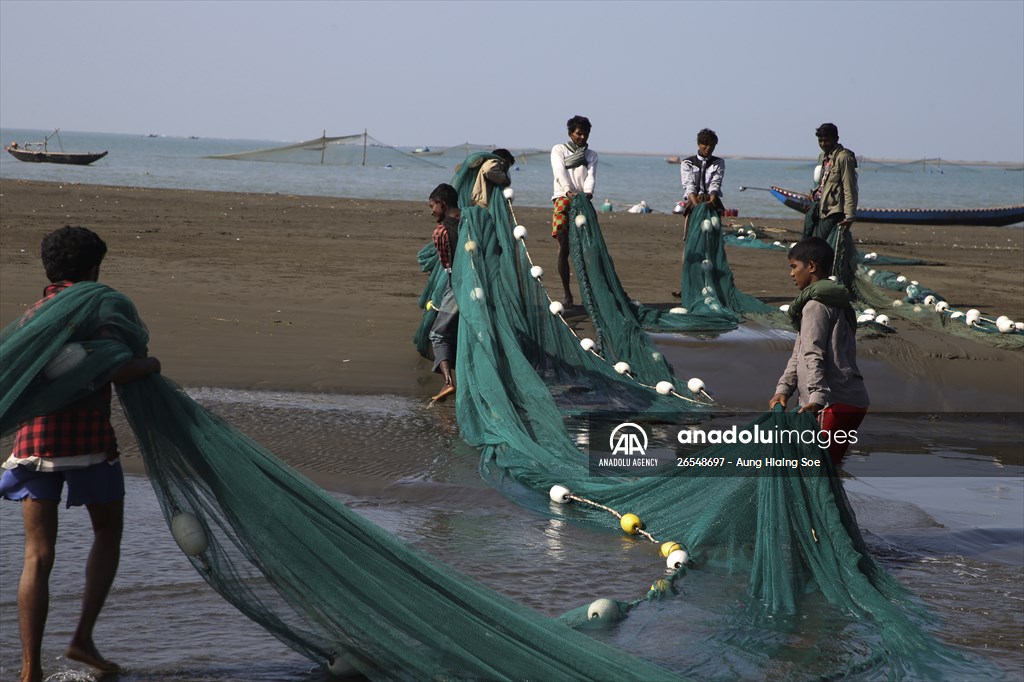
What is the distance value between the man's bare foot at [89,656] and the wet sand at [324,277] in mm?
4231

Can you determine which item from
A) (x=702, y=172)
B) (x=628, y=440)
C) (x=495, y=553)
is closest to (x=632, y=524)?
(x=495, y=553)

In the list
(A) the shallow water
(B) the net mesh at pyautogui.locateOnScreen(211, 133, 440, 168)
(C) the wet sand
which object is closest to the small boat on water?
(B) the net mesh at pyautogui.locateOnScreen(211, 133, 440, 168)

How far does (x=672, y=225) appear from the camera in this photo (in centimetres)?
2348

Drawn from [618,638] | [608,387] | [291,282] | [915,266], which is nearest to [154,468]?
[618,638]

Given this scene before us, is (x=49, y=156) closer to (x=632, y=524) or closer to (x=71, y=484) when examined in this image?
(x=632, y=524)

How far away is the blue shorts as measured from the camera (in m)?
3.09

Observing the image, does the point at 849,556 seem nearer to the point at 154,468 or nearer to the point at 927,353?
the point at 154,468

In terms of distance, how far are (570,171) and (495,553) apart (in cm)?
533

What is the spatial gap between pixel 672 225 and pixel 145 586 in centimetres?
2033

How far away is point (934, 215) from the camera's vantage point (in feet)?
88.8

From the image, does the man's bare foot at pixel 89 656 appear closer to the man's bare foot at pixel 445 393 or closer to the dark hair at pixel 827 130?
the man's bare foot at pixel 445 393

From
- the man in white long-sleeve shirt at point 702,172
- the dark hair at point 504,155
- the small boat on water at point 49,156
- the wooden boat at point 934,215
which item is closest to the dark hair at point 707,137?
the man in white long-sleeve shirt at point 702,172

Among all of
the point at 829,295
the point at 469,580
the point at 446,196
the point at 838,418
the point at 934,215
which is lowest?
the point at 469,580

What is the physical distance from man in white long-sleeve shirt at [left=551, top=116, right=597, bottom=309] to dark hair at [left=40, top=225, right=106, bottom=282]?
622cm
